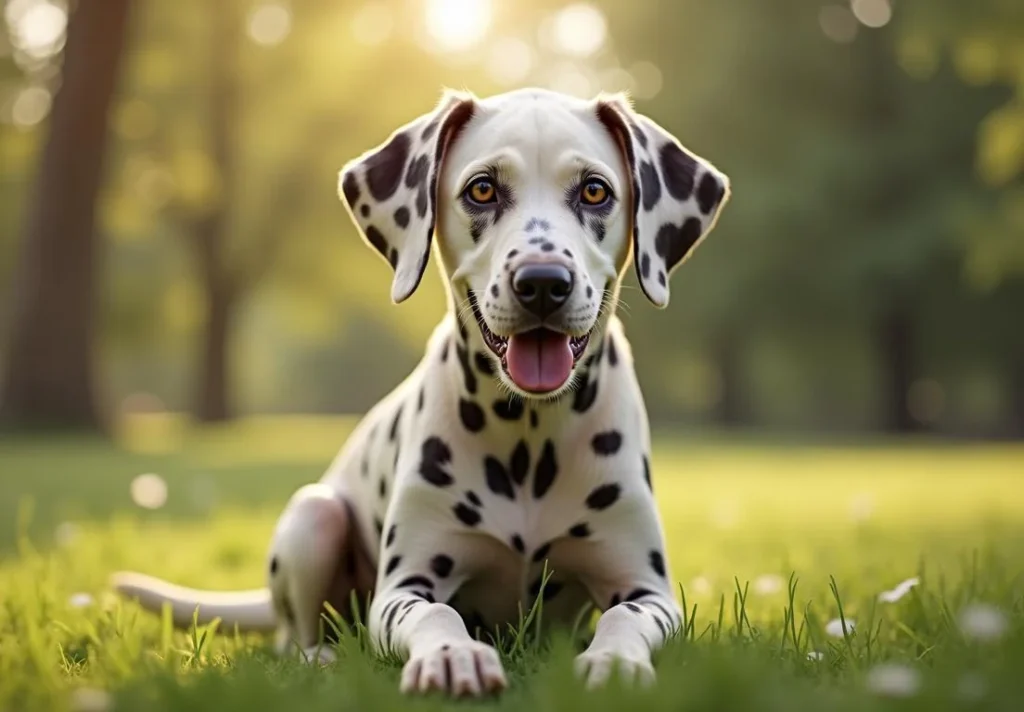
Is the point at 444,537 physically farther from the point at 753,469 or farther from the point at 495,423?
the point at 753,469

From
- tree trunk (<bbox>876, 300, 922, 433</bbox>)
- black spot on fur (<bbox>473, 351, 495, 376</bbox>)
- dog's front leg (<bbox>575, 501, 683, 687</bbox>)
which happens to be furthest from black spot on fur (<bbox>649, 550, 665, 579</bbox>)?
tree trunk (<bbox>876, 300, 922, 433</bbox>)

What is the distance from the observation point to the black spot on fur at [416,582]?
3801 millimetres

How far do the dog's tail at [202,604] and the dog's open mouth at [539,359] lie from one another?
183 cm

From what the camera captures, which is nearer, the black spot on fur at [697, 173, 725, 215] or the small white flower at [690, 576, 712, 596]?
the black spot on fur at [697, 173, 725, 215]

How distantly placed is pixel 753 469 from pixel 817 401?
30.3 metres

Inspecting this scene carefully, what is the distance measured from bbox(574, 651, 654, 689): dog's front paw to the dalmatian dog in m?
0.52

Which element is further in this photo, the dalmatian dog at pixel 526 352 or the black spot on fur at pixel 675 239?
the black spot on fur at pixel 675 239

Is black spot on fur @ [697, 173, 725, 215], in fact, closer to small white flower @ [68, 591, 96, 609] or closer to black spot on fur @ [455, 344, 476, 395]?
black spot on fur @ [455, 344, 476, 395]

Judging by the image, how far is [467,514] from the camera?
3.88m

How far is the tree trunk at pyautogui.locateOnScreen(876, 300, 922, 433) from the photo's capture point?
1224 inches

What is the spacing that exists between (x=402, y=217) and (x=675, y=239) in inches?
38.5

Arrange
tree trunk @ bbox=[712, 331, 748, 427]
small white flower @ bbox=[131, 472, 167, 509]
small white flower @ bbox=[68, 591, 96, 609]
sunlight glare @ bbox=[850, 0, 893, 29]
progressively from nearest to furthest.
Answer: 1. small white flower @ bbox=[68, 591, 96, 609]
2. small white flower @ bbox=[131, 472, 167, 509]
3. sunlight glare @ bbox=[850, 0, 893, 29]
4. tree trunk @ bbox=[712, 331, 748, 427]

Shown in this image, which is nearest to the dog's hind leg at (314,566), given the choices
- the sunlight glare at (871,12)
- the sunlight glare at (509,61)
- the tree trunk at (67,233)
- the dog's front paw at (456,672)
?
the dog's front paw at (456,672)

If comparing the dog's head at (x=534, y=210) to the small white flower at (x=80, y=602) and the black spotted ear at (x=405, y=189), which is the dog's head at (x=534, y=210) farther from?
the small white flower at (x=80, y=602)
